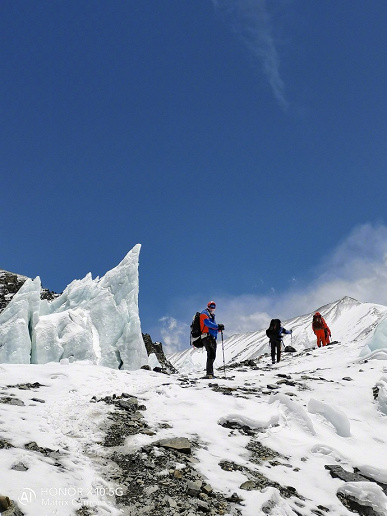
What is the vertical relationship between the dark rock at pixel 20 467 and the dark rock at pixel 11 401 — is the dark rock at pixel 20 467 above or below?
below

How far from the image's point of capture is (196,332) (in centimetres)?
1285

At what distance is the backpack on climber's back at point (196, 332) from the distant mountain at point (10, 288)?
109 ft

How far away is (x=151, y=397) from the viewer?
869cm

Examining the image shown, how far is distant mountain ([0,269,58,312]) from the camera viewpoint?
43469 millimetres

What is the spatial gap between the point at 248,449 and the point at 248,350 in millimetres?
115296

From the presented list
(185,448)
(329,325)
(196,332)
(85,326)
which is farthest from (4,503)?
(329,325)

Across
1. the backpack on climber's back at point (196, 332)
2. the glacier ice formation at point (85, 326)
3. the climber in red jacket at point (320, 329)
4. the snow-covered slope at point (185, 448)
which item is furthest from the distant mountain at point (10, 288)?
the snow-covered slope at point (185, 448)

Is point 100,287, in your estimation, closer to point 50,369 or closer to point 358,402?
Result: point 50,369

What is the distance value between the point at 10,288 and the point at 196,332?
4177 cm

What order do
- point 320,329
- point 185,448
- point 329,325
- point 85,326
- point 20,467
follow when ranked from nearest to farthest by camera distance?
point 20,467 → point 185,448 → point 85,326 → point 320,329 → point 329,325

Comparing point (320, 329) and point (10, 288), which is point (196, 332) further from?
point (10, 288)

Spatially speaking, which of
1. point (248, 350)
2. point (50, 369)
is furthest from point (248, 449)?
point (248, 350)

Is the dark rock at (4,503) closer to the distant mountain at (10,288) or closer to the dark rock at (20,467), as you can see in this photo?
the dark rock at (20,467)

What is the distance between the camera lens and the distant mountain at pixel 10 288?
1711 inches
